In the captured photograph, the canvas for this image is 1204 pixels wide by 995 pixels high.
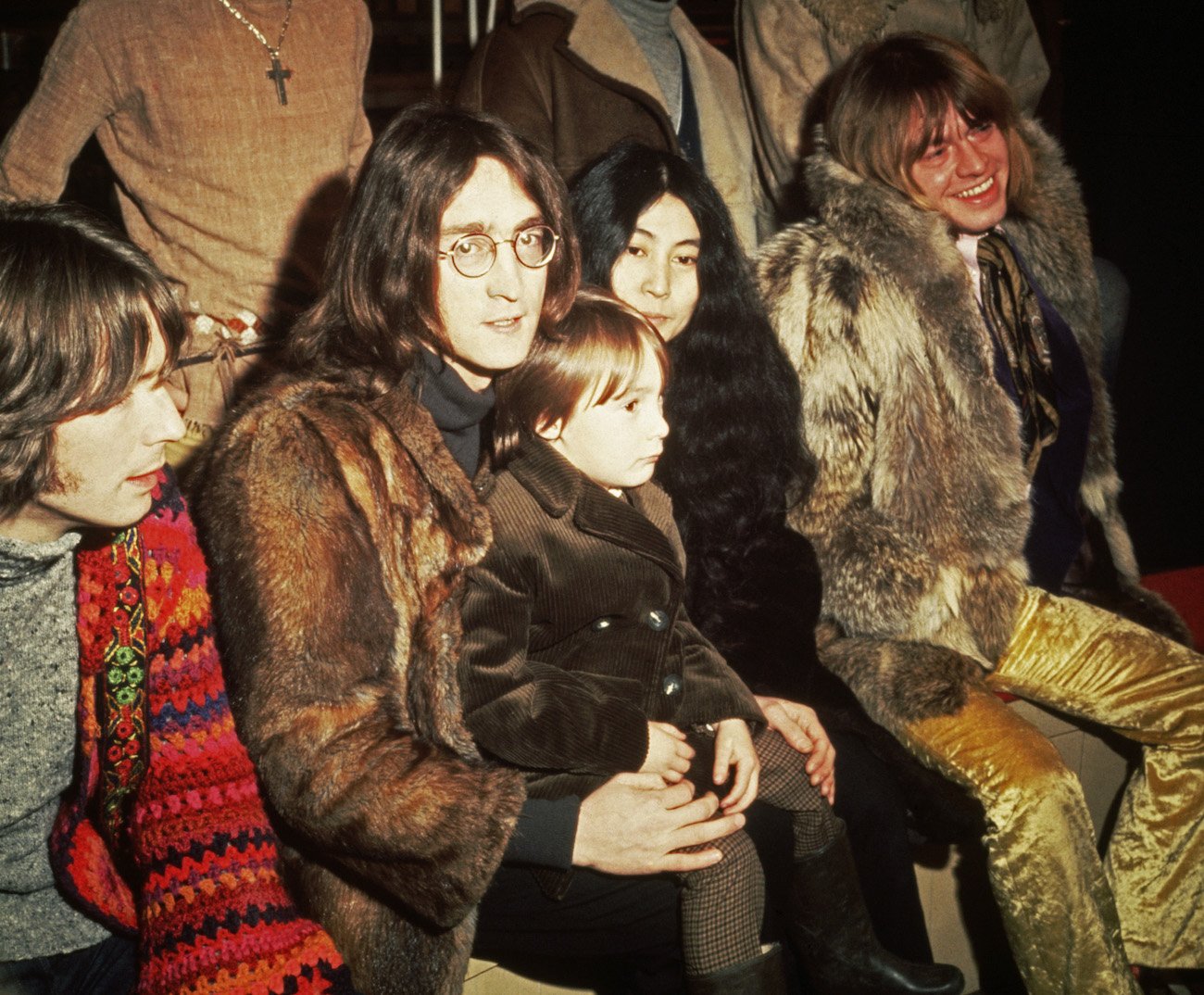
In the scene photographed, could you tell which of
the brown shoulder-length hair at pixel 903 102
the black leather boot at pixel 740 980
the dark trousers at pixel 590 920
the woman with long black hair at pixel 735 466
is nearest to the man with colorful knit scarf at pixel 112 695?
the dark trousers at pixel 590 920

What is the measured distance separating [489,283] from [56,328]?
27.7 inches

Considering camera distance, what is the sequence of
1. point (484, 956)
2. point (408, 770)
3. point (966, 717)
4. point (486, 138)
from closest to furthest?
point (408, 770), point (486, 138), point (484, 956), point (966, 717)

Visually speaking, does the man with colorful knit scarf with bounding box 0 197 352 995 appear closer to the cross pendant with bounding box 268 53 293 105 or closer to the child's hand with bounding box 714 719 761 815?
the child's hand with bounding box 714 719 761 815

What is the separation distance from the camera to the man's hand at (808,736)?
2264mm

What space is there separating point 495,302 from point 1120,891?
201cm

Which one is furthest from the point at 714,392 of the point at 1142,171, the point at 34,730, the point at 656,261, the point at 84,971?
the point at 1142,171

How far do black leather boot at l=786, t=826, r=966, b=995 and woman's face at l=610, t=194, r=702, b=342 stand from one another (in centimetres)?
120

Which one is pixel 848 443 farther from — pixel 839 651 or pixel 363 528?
pixel 363 528

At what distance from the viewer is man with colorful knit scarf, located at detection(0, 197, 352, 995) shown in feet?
5.17

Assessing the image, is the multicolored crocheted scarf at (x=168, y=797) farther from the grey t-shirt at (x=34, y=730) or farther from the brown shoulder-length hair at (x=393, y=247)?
the brown shoulder-length hair at (x=393, y=247)

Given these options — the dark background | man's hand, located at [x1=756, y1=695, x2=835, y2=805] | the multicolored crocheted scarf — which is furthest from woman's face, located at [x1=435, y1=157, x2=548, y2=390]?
the dark background

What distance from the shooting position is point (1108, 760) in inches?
116

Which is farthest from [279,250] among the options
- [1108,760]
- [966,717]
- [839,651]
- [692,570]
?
[1108,760]

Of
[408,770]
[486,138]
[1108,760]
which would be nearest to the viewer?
[408,770]
